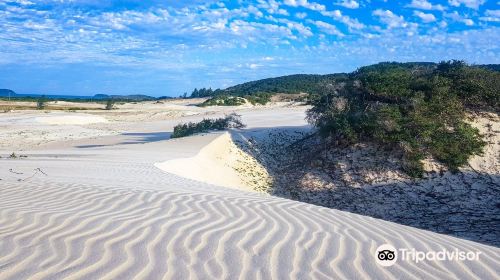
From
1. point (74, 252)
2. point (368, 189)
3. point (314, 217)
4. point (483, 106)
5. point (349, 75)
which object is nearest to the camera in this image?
point (74, 252)

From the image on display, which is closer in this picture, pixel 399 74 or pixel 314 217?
pixel 314 217

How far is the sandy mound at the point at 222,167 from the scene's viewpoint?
40.2 ft

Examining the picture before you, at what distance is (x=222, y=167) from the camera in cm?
1402

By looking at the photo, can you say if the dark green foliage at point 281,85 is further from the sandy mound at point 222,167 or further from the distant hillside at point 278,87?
the sandy mound at point 222,167

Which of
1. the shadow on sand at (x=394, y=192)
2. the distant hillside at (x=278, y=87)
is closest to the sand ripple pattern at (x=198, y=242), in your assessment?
the shadow on sand at (x=394, y=192)

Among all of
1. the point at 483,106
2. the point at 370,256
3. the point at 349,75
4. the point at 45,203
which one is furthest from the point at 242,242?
the point at 349,75

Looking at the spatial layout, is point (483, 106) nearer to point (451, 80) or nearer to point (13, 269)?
point (451, 80)

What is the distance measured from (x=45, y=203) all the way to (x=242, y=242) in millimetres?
3186

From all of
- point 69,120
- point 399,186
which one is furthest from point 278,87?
point 399,186

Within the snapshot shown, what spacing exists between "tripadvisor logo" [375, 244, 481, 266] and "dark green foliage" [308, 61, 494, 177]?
818cm

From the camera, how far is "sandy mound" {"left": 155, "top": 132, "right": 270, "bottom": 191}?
12.2 m

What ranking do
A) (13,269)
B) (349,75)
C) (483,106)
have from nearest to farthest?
A: (13,269) → (483,106) → (349,75)

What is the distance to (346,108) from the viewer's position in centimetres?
1534

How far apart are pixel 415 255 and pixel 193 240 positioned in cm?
205
